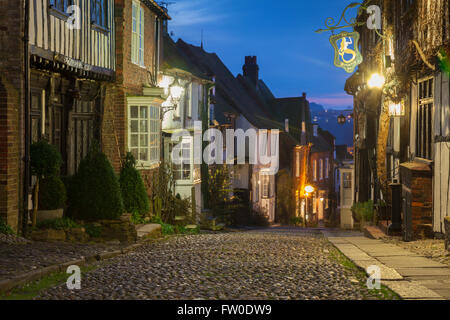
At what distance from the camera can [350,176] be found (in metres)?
36.0

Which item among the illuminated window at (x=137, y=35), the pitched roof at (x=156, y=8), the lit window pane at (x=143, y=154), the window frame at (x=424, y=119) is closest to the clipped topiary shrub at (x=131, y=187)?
the lit window pane at (x=143, y=154)

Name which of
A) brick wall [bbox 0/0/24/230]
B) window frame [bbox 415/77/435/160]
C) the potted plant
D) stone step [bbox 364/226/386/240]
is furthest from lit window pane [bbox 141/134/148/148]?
window frame [bbox 415/77/435/160]

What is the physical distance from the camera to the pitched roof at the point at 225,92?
33781 millimetres

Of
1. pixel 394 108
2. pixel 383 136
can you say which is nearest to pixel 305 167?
pixel 383 136

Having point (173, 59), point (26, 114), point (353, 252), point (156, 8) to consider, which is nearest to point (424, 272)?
point (353, 252)

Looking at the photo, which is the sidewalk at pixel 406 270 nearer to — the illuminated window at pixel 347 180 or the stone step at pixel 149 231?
the stone step at pixel 149 231

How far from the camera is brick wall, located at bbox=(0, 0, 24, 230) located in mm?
10523

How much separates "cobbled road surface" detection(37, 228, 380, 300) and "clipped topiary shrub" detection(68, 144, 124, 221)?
1.39 metres

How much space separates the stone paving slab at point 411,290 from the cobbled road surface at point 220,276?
15.3 inches

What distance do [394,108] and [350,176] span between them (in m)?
21.7

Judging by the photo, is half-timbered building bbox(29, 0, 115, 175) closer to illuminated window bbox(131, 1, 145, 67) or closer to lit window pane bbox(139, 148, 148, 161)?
illuminated window bbox(131, 1, 145, 67)

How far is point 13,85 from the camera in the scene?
10.8 meters
